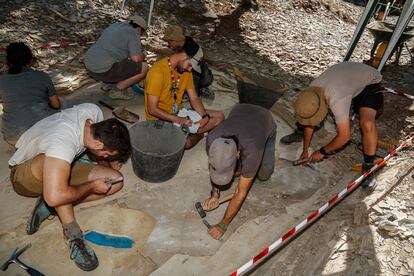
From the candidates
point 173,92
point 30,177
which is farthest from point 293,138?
point 30,177

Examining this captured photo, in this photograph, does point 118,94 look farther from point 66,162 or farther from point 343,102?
point 343,102

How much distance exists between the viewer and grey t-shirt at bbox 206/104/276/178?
8.29 ft

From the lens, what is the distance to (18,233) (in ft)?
9.20

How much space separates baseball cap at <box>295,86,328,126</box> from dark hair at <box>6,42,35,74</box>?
9.32 feet

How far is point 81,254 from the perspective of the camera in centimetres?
261

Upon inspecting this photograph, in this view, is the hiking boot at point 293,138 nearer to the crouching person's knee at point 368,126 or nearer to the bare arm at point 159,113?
the crouching person's knee at point 368,126

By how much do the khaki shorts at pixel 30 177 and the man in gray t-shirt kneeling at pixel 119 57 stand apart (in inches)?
75.8

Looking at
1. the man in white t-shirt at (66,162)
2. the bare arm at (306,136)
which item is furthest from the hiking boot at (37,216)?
the bare arm at (306,136)

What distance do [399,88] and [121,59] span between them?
5019 millimetres

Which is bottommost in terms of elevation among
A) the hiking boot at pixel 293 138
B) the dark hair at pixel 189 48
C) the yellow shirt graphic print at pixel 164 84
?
the hiking boot at pixel 293 138

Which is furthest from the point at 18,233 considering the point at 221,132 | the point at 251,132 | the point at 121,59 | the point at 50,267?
the point at 121,59

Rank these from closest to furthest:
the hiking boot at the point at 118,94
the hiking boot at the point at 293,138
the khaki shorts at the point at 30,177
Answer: the khaki shorts at the point at 30,177 → the hiking boot at the point at 293,138 → the hiking boot at the point at 118,94

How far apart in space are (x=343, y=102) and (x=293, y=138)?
47.3 inches

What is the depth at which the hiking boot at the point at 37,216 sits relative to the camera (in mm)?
2732
